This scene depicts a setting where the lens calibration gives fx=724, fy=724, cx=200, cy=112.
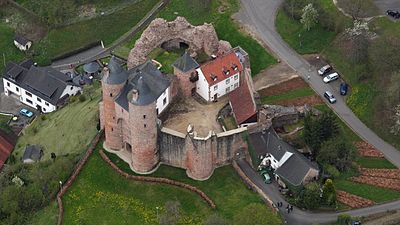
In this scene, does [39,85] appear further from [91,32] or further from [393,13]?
[393,13]

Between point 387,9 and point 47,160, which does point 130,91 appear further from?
point 387,9

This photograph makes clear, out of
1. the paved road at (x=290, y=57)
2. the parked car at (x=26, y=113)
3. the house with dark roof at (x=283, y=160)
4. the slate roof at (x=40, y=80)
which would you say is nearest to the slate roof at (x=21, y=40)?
the slate roof at (x=40, y=80)

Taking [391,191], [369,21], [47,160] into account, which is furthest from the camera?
[369,21]

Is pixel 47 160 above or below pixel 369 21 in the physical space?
below

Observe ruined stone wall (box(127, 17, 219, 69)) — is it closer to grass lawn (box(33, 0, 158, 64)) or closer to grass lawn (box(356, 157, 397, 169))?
grass lawn (box(33, 0, 158, 64))

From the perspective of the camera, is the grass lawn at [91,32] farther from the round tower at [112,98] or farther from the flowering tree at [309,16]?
the round tower at [112,98]

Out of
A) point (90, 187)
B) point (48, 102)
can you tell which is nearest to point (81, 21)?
point (48, 102)

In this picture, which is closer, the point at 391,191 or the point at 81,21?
the point at 391,191
